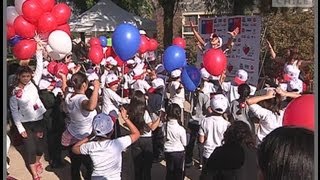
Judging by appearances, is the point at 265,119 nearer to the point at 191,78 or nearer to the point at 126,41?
the point at 191,78

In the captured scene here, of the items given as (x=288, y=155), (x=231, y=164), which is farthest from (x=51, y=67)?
(x=288, y=155)

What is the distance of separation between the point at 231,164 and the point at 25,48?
11.6 ft

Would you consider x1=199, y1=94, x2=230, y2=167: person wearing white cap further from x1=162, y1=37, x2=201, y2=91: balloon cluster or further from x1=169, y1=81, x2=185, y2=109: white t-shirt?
x1=169, y1=81, x2=185, y2=109: white t-shirt

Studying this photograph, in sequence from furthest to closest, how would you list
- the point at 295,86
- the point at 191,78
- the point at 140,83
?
the point at 140,83 < the point at 191,78 < the point at 295,86

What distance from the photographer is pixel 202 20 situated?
9.69 metres

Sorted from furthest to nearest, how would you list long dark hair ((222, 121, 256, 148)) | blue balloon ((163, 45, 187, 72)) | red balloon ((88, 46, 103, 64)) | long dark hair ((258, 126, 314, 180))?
1. red balloon ((88, 46, 103, 64))
2. blue balloon ((163, 45, 187, 72))
3. long dark hair ((222, 121, 256, 148))
4. long dark hair ((258, 126, 314, 180))

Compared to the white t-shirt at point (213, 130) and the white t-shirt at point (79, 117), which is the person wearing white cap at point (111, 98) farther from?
the white t-shirt at point (213, 130)

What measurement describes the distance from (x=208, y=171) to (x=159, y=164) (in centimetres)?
288

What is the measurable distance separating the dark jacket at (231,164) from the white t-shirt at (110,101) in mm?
2377

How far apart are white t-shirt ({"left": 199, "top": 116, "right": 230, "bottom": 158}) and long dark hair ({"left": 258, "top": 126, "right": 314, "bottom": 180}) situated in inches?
116

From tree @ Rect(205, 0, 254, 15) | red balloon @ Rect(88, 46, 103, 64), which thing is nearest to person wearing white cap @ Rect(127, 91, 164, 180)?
red balloon @ Rect(88, 46, 103, 64)

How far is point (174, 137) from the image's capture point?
4930 millimetres

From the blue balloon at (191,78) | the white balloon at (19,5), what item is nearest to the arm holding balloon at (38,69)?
the white balloon at (19,5)

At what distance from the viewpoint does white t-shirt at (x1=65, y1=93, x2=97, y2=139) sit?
196 inches
